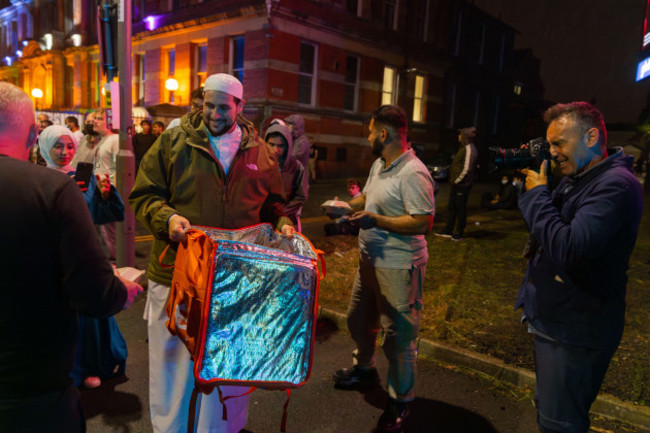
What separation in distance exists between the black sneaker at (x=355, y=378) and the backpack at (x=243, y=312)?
164 centimetres

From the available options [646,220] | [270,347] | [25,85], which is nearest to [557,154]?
[270,347]

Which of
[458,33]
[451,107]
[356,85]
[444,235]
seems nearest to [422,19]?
[458,33]

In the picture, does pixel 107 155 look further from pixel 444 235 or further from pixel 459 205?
pixel 444 235

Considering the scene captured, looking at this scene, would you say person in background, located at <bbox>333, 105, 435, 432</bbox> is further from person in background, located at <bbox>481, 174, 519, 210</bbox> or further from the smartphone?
person in background, located at <bbox>481, 174, 519, 210</bbox>

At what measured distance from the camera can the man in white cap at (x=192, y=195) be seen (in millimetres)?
2582

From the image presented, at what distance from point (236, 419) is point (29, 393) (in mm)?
1539

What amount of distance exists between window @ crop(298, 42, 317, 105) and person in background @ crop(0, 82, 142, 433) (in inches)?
774

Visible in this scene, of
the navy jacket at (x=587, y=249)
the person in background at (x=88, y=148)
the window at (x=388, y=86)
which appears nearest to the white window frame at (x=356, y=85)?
the window at (x=388, y=86)

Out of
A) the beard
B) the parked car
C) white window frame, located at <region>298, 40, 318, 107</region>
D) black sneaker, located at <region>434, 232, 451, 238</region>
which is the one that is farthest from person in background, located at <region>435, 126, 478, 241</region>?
white window frame, located at <region>298, 40, 318, 107</region>

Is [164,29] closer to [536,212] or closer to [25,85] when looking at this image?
[25,85]

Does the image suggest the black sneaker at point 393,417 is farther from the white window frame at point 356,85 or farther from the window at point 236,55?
the white window frame at point 356,85

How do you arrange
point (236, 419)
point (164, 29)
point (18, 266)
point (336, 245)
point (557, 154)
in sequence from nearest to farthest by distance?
point (18, 266) → point (557, 154) → point (236, 419) → point (336, 245) → point (164, 29)

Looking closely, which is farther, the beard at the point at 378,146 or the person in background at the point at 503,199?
the person in background at the point at 503,199

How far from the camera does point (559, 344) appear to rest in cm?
221
